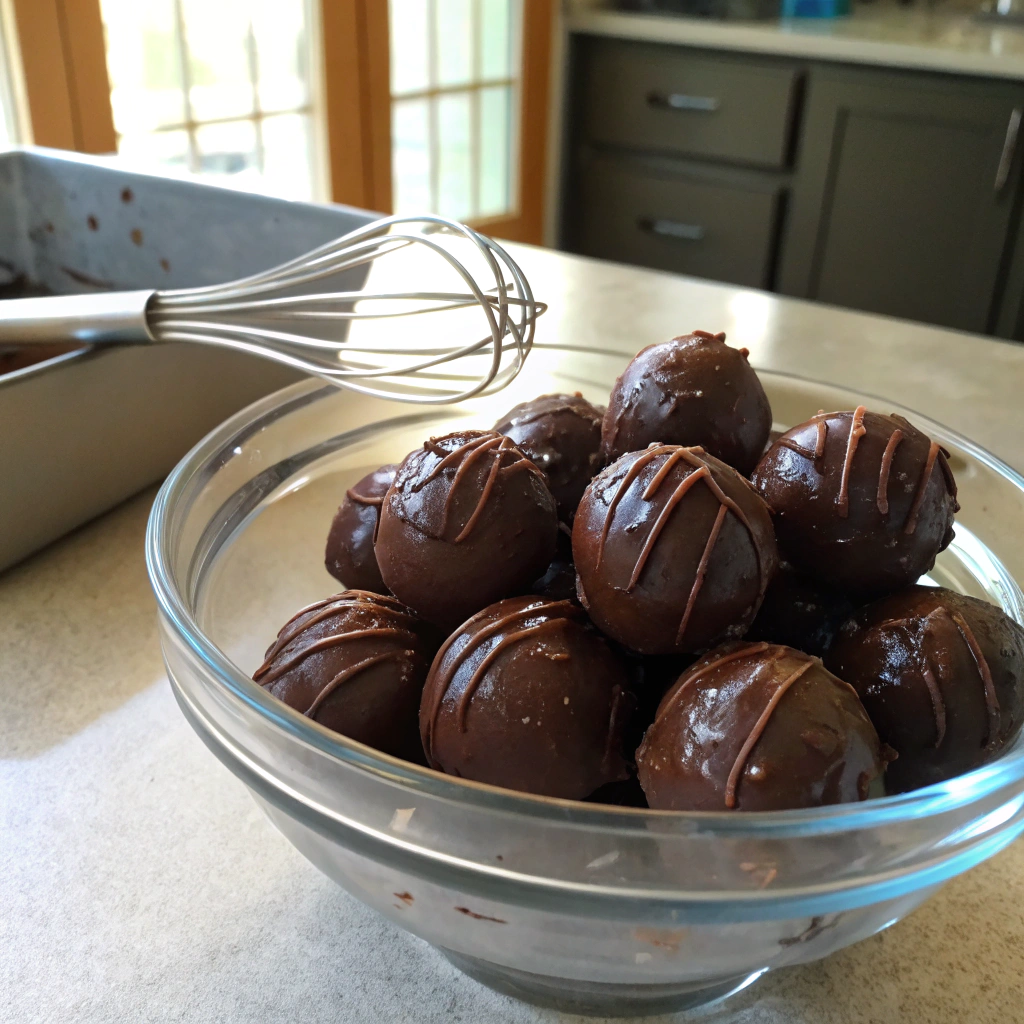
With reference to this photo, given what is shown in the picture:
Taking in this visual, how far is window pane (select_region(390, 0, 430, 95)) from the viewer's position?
2.23 m

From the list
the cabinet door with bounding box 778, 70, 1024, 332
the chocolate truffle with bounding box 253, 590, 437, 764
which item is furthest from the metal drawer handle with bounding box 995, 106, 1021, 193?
the chocolate truffle with bounding box 253, 590, 437, 764

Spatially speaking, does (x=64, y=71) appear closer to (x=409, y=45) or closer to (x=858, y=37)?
(x=409, y=45)

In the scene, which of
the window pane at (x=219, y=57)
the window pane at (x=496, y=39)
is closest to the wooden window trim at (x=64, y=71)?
the window pane at (x=219, y=57)

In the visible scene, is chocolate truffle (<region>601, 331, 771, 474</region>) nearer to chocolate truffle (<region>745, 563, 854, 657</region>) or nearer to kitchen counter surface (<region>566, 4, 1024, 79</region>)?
chocolate truffle (<region>745, 563, 854, 657</region>)

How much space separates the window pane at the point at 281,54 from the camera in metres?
1.99

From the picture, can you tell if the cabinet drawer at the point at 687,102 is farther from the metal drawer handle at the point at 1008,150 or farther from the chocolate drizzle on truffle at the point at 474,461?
the chocolate drizzle on truffle at the point at 474,461

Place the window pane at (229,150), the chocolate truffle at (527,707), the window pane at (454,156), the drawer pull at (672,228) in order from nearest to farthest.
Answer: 1. the chocolate truffle at (527,707)
2. the window pane at (229,150)
3. the window pane at (454,156)
4. the drawer pull at (672,228)

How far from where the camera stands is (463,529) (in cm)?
50

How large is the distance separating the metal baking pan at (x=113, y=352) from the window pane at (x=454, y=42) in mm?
1487

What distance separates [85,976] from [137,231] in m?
0.81

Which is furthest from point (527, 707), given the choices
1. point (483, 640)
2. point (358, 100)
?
point (358, 100)

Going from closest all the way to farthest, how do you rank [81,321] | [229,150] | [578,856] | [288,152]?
1. [578,856]
2. [81,321]
3. [229,150]
4. [288,152]

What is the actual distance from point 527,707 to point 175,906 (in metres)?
0.22

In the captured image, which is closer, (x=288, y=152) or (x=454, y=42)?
(x=288, y=152)
